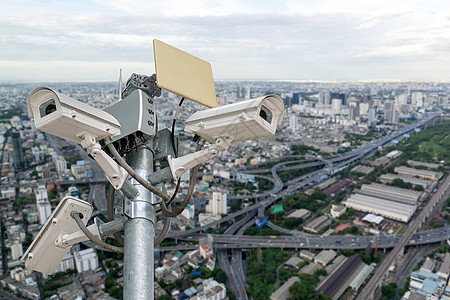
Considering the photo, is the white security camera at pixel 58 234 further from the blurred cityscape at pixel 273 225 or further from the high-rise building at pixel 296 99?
the high-rise building at pixel 296 99

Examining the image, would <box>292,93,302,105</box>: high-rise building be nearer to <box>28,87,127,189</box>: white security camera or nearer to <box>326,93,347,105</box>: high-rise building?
<box>326,93,347,105</box>: high-rise building

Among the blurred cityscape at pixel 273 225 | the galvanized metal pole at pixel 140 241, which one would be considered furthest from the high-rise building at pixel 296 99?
the galvanized metal pole at pixel 140 241

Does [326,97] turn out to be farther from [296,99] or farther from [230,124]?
[230,124]

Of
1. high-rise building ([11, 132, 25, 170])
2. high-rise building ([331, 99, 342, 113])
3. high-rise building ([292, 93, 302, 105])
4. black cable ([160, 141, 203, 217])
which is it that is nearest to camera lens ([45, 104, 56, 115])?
black cable ([160, 141, 203, 217])

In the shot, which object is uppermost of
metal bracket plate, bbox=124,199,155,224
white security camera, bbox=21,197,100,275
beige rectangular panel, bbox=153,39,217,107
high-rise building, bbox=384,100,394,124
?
beige rectangular panel, bbox=153,39,217,107

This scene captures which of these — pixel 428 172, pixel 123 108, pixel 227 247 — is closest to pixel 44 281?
pixel 227 247

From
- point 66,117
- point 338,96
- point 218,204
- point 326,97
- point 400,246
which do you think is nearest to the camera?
point 66,117

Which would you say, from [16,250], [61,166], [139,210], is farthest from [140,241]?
[61,166]
